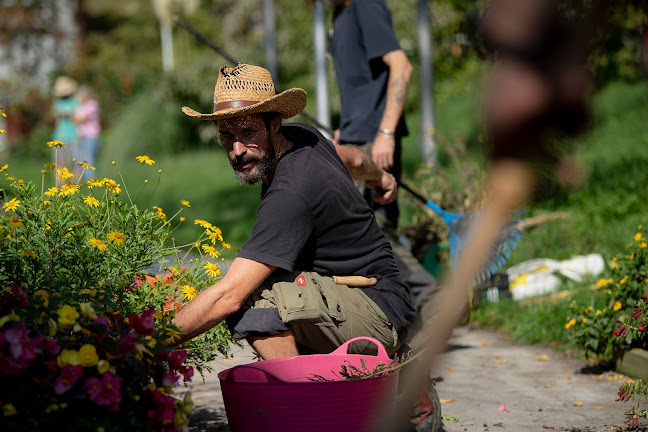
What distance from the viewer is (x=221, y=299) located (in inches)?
103

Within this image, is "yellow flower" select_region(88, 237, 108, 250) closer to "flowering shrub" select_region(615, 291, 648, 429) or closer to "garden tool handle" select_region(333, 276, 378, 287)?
"garden tool handle" select_region(333, 276, 378, 287)

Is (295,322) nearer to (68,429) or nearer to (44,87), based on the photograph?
(68,429)

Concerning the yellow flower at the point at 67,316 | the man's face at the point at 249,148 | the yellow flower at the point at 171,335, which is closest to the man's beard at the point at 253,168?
the man's face at the point at 249,148

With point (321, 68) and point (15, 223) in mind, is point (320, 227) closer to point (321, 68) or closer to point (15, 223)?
point (15, 223)

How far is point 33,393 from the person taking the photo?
1938mm

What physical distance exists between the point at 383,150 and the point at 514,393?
4.61ft

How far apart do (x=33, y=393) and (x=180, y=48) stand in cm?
3388

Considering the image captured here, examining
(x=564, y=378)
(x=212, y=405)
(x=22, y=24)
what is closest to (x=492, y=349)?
(x=564, y=378)

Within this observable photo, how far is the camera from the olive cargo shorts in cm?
282

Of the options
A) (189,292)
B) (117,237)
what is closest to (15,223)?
(117,237)

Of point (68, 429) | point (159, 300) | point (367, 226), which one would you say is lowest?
point (68, 429)

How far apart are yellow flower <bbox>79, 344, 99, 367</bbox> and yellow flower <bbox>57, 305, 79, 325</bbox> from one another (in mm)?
76

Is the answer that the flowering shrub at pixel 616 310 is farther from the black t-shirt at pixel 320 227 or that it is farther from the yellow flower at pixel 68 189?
the yellow flower at pixel 68 189

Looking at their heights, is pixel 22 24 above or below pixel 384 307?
above
